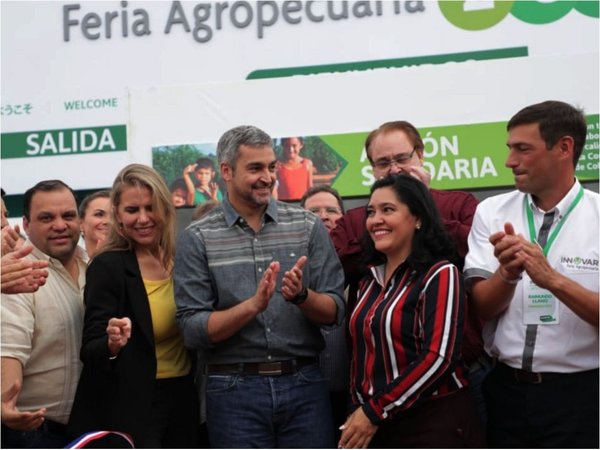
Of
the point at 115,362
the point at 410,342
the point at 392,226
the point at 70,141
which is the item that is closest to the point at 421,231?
the point at 392,226

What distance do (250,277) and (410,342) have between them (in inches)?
24.7

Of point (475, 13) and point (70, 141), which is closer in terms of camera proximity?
point (475, 13)

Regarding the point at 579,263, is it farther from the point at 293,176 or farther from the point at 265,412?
the point at 293,176

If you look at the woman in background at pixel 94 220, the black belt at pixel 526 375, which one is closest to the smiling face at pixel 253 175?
the black belt at pixel 526 375

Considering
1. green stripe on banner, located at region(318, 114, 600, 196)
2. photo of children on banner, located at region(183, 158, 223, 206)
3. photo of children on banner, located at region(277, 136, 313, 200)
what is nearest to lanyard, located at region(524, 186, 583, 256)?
green stripe on banner, located at region(318, 114, 600, 196)

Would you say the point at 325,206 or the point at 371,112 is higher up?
the point at 371,112

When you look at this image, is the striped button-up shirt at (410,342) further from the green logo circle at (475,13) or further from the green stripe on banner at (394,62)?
the green logo circle at (475,13)

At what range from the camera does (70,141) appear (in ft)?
22.0

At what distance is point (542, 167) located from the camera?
9.86 feet

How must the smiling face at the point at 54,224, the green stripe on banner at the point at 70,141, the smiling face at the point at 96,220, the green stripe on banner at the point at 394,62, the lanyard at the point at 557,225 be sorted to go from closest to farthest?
the lanyard at the point at 557,225 < the smiling face at the point at 54,224 < the smiling face at the point at 96,220 < the green stripe on banner at the point at 394,62 < the green stripe on banner at the point at 70,141

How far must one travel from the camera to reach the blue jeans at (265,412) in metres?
3.07

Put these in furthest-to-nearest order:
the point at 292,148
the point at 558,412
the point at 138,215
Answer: the point at 292,148, the point at 138,215, the point at 558,412

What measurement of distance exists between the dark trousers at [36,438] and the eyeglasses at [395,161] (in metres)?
1.55

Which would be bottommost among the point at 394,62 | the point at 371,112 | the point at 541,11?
the point at 371,112
